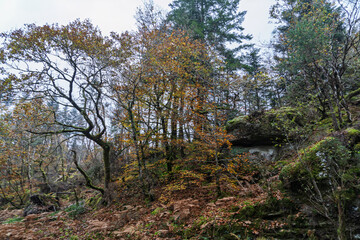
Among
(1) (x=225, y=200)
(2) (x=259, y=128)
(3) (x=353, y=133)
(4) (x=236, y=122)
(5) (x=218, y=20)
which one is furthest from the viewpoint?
(5) (x=218, y=20)

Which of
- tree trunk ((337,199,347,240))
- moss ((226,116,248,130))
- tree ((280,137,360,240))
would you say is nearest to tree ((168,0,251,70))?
moss ((226,116,248,130))

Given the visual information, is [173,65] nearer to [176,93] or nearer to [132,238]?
[176,93]

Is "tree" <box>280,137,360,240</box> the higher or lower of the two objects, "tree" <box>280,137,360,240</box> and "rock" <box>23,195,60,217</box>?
the higher

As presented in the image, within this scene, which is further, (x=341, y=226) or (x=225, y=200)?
(x=225, y=200)

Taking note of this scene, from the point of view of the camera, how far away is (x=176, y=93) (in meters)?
10.6

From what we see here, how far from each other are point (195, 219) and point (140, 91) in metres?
7.58

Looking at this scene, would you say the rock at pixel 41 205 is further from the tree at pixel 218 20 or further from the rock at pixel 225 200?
the tree at pixel 218 20

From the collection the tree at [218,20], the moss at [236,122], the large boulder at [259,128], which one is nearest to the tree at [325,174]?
the large boulder at [259,128]

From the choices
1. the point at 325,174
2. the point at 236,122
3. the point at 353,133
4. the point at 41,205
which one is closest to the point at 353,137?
the point at 353,133

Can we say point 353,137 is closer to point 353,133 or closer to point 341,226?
point 353,133

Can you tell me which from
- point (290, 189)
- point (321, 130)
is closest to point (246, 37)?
point (321, 130)

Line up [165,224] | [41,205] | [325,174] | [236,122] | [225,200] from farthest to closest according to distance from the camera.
Answer: [41,205] < [236,122] < [225,200] < [165,224] < [325,174]

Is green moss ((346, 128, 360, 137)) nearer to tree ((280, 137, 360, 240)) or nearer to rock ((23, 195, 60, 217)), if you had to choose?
tree ((280, 137, 360, 240))

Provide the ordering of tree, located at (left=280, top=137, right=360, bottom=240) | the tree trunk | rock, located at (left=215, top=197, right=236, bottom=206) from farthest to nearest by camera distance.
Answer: rock, located at (left=215, top=197, right=236, bottom=206) < tree, located at (left=280, top=137, right=360, bottom=240) < the tree trunk
